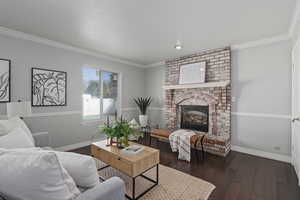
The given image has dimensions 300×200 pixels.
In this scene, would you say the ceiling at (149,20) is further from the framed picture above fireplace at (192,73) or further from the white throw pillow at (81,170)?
the white throw pillow at (81,170)

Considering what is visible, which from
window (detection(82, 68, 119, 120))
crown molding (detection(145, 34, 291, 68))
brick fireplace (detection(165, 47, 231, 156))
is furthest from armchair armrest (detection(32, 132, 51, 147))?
crown molding (detection(145, 34, 291, 68))

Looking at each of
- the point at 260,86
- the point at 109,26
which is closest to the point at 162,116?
the point at 260,86

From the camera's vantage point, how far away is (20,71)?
298 centimetres

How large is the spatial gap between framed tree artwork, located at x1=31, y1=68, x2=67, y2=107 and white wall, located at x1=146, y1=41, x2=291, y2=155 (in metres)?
4.17

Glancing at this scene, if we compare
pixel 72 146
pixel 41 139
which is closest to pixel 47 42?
pixel 41 139

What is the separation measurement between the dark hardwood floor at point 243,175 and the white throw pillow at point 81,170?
1.62 metres

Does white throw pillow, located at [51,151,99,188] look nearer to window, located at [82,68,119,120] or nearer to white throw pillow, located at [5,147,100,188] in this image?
white throw pillow, located at [5,147,100,188]

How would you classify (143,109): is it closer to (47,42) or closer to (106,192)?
(47,42)

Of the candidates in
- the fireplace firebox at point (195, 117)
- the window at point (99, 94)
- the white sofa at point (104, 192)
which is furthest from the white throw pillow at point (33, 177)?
the fireplace firebox at point (195, 117)

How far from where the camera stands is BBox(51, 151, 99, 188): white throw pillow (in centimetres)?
112

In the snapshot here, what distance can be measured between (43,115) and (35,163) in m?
2.97

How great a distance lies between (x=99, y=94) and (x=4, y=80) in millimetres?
2119

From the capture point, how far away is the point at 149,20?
8.05 ft

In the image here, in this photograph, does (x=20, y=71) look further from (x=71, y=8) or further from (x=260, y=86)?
(x=260, y=86)
